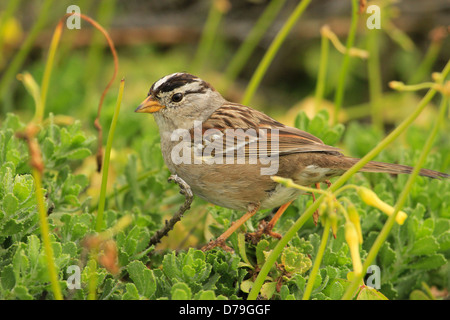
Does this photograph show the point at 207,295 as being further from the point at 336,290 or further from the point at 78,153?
the point at 78,153

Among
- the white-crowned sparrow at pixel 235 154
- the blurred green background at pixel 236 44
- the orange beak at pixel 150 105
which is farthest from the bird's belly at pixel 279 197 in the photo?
the blurred green background at pixel 236 44

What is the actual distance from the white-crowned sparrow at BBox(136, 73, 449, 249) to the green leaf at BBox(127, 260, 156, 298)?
40cm

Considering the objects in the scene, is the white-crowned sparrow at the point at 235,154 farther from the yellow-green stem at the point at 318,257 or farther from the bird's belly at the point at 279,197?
the yellow-green stem at the point at 318,257

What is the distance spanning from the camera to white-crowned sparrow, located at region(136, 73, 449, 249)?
2262 millimetres

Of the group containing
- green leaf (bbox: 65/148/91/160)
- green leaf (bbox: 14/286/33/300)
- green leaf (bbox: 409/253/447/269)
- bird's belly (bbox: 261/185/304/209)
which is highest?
green leaf (bbox: 65/148/91/160)

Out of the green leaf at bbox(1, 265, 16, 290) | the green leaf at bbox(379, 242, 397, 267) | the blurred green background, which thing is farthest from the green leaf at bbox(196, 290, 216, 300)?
the blurred green background

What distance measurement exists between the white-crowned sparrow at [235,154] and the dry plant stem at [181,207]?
187mm

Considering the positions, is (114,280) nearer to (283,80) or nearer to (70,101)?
(70,101)

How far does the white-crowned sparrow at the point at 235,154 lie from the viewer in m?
2.26

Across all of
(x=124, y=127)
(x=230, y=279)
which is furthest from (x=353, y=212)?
(x=124, y=127)

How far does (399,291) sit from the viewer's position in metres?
2.47

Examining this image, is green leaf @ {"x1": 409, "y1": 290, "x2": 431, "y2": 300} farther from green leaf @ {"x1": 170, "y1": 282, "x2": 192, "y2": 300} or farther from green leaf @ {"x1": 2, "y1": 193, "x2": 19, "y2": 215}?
green leaf @ {"x1": 2, "y1": 193, "x2": 19, "y2": 215}

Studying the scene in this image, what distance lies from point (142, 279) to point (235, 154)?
0.72 metres

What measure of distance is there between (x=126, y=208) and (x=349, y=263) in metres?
1.03
